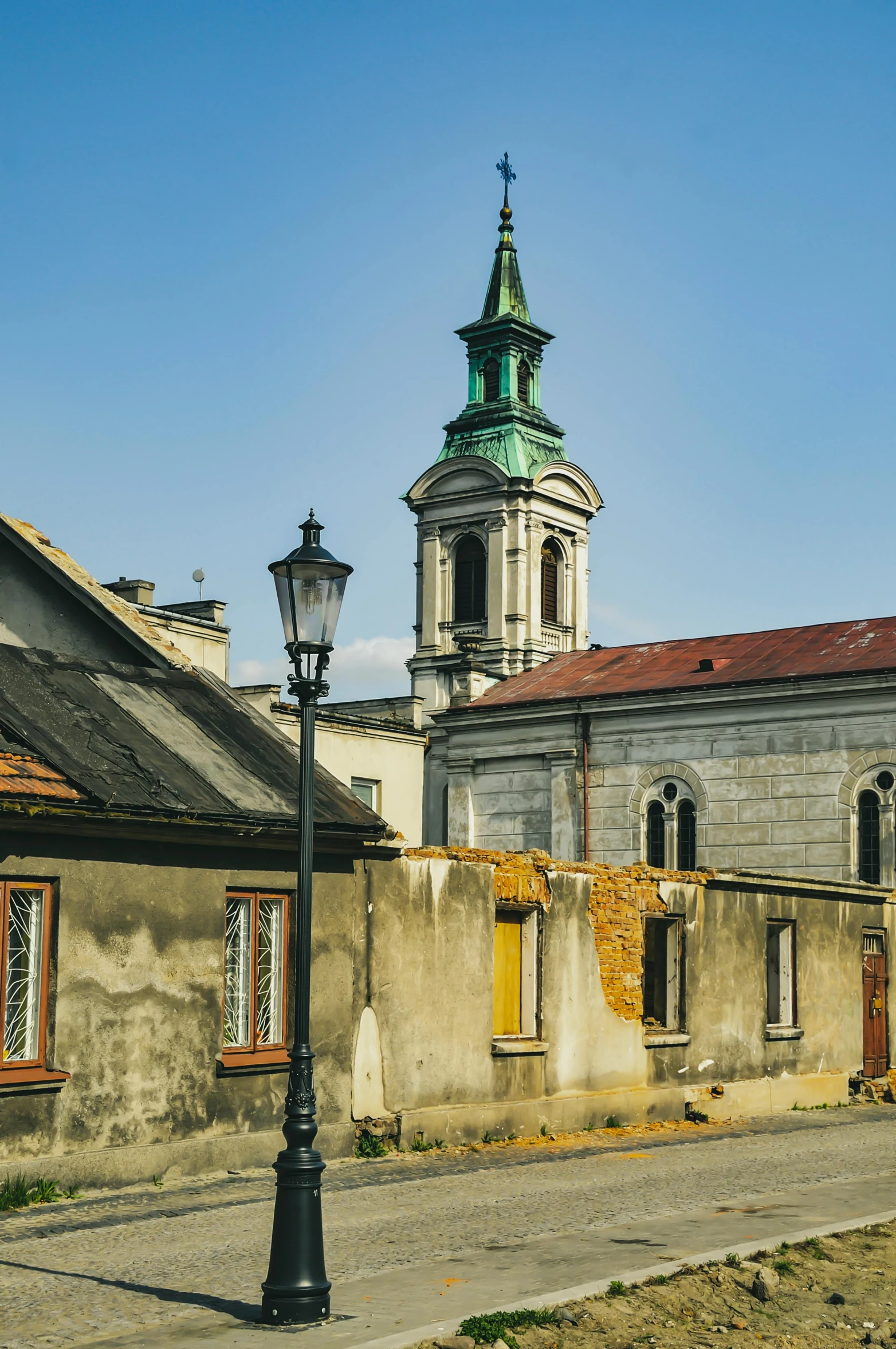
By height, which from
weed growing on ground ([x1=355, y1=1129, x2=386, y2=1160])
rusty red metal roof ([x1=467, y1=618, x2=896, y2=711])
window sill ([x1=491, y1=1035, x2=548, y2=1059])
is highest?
rusty red metal roof ([x1=467, y1=618, x2=896, y2=711])

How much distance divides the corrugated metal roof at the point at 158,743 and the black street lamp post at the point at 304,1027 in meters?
3.86

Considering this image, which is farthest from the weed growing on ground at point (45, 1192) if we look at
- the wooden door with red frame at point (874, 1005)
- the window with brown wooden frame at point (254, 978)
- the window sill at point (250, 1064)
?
the wooden door with red frame at point (874, 1005)

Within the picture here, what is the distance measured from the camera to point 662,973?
20625 millimetres

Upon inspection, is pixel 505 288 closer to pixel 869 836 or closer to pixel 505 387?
pixel 505 387

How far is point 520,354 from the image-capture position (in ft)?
233

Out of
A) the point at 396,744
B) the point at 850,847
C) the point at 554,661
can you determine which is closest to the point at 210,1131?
the point at 850,847

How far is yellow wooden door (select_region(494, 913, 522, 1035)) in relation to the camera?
691 inches

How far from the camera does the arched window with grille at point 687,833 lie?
39094 mm

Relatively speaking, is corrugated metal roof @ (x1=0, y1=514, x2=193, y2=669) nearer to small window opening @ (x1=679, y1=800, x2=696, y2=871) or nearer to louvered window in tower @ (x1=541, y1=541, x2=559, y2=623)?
small window opening @ (x1=679, y1=800, x2=696, y2=871)

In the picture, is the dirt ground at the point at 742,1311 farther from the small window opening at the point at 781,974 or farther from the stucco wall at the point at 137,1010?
the small window opening at the point at 781,974

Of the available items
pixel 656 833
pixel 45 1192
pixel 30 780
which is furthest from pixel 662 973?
pixel 656 833

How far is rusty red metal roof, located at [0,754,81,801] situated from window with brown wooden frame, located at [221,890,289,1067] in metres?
2.09

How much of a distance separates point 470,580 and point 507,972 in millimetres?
49592

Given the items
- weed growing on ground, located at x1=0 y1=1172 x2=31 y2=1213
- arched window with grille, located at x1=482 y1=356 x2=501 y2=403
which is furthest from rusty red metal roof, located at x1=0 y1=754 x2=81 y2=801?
arched window with grille, located at x1=482 y1=356 x2=501 y2=403
